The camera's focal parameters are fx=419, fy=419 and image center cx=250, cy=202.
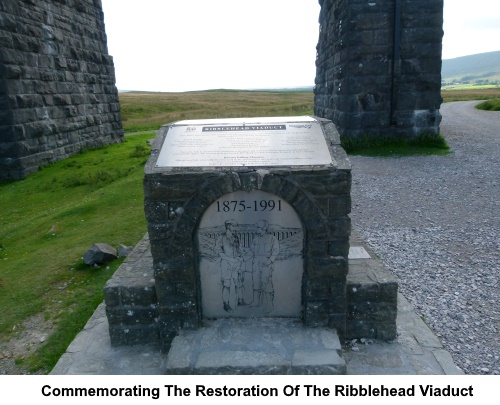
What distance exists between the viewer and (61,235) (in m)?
7.03

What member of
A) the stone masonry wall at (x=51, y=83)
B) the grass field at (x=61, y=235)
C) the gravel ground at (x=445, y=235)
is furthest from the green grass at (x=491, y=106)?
the stone masonry wall at (x=51, y=83)

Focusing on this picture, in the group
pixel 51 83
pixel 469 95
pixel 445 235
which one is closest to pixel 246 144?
pixel 445 235

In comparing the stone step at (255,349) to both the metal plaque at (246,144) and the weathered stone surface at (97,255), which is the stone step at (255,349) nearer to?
the metal plaque at (246,144)

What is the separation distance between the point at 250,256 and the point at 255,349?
81 cm

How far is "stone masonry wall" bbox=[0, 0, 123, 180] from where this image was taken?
10617mm

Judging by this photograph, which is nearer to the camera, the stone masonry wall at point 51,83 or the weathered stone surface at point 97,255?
the weathered stone surface at point 97,255

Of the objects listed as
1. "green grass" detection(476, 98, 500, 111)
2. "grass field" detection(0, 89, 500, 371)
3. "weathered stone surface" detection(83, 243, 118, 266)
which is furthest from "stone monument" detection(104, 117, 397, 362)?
"green grass" detection(476, 98, 500, 111)

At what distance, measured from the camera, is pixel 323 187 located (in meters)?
3.55

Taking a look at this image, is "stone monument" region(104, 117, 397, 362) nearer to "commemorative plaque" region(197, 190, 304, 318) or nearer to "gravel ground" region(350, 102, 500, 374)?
"commemorative plaque" region(197, 190, 304, 318)

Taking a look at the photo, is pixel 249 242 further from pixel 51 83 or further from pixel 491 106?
pixel 491 106

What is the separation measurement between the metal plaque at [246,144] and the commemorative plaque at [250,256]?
0.35 meters

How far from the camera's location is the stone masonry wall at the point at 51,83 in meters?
10.6

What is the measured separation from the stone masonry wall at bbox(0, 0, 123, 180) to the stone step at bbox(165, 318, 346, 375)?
30.5ft

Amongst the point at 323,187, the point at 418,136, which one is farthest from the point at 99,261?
the point at 418,136
